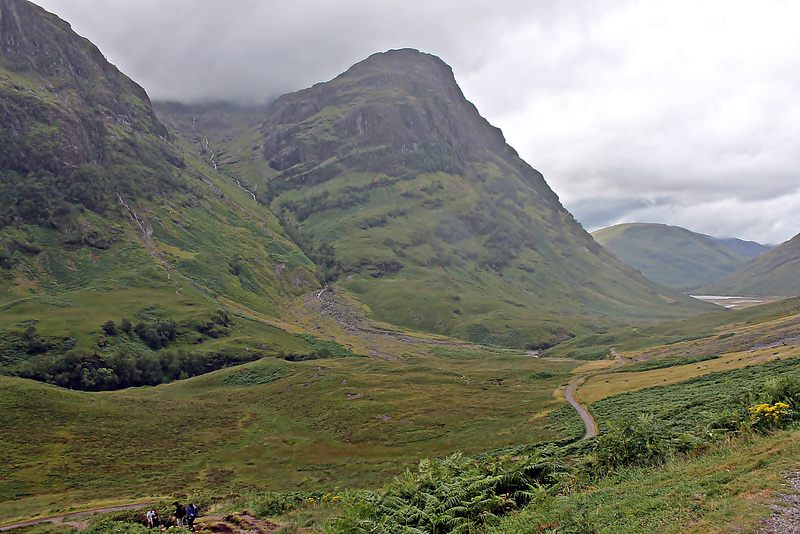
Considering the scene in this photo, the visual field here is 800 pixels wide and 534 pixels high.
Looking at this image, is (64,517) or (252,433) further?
(252,433)

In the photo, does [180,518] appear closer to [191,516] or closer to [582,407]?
[191,516]

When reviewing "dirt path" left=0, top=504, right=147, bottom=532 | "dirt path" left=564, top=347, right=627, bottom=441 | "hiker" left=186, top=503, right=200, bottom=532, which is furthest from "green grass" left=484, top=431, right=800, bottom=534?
"dirt path" left=0, top=504, right=147, bottom=532

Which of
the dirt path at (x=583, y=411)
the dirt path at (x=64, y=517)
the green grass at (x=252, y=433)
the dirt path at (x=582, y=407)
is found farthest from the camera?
the green grass at (x=252, y=433)

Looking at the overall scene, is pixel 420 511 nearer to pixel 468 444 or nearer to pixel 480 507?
pixel 480 507

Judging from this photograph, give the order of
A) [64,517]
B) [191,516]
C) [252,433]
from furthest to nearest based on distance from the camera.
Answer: [252,433]
[64,517]
[191,516]

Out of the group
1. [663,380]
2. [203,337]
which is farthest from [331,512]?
[203,337]

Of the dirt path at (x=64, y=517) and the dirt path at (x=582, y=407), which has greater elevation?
the dirt path at (x=64, y=517)

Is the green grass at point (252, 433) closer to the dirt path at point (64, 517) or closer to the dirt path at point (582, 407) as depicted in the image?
the dirt path at point (582, 407)

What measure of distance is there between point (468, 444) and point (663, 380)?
119 feet

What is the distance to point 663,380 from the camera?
236ft

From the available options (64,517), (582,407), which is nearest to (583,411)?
(582,407)

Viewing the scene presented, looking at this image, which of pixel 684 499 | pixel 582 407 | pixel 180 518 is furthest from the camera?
pixel 582 407

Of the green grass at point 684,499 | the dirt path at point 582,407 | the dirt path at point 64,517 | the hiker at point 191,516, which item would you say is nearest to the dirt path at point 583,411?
the dirt path at point 582,407

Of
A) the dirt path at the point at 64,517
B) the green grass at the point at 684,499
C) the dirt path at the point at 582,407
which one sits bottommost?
the dirt path at the point at 582,407
